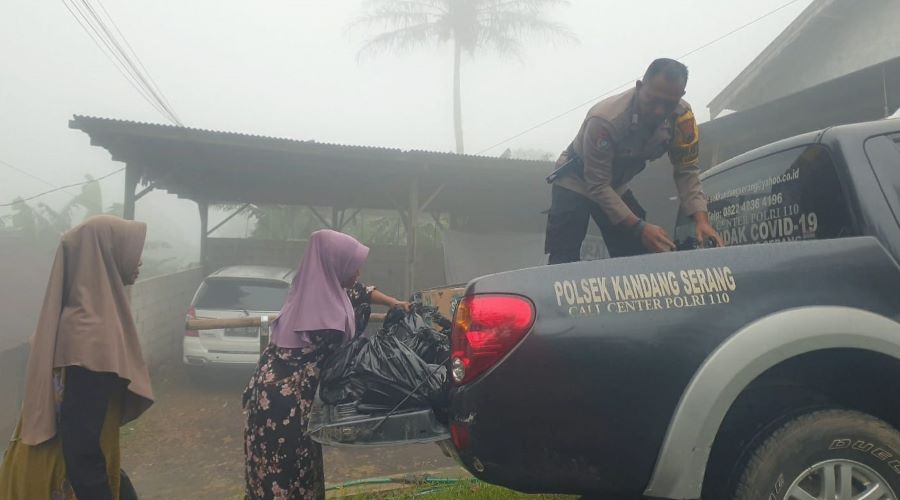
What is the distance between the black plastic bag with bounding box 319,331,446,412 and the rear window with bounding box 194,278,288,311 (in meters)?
5.42

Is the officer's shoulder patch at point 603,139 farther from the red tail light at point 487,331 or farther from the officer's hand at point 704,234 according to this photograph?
the red tail light at point 487,331

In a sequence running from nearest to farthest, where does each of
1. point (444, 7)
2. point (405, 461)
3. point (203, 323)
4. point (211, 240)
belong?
point (203, 323) < point (405, 461) < point (211, 240) < point (444, 7)

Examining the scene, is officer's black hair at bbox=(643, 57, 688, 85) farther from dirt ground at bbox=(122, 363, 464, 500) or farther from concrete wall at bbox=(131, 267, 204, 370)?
concrete wall at bbox=(131, 267, 204, 370)

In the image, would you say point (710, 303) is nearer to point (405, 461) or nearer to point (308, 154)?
point (405, 461)

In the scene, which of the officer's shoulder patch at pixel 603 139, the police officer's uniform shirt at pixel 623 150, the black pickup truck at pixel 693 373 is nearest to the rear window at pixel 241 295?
the police officer's uniform shirt at pixel 623 150

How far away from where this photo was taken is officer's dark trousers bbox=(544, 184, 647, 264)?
9.67ft

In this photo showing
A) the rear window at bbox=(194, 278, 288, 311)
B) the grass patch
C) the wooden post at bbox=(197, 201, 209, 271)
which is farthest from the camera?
the wooden post at bbox=(197, 201, 209, 271)

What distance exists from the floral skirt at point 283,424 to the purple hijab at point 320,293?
0.08m

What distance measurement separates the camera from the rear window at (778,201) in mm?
2154

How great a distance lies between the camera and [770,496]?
180cm

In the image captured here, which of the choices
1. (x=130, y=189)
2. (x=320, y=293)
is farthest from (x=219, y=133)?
(x=320, y=293)

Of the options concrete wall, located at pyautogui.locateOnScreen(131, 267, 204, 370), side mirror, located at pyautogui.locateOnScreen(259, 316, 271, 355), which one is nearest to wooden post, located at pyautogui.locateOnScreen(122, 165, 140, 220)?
concrete wall, located at pyautogui.locateOnScreen(131, 267, 204, 370)

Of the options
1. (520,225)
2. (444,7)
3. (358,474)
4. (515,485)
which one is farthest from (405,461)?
(444,7)

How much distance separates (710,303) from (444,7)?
63.8 ft
